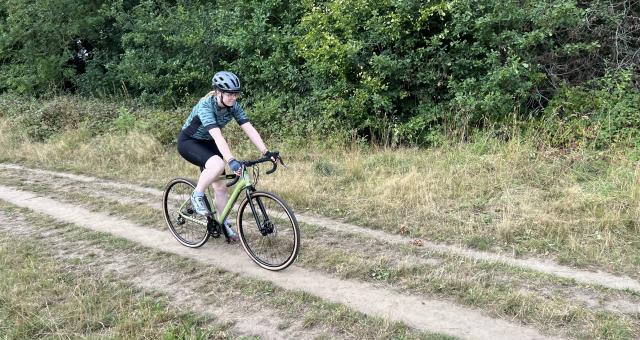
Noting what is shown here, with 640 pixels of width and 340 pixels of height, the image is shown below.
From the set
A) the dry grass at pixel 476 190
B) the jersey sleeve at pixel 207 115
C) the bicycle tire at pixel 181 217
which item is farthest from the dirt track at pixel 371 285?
the jersey sleeve at pixel 207 115

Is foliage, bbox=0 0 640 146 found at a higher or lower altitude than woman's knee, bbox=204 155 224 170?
higher

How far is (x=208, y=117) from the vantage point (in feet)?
16.6

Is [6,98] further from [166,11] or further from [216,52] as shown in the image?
[216,52]

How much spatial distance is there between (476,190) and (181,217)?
3.96 meters

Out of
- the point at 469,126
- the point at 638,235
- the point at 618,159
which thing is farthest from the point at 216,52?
the point at 638,235

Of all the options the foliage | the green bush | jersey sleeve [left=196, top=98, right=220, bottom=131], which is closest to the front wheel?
jersey sleeve [left=196, top=98, right=220, bottom=131]

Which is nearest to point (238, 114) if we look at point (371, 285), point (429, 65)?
point (371, 285)

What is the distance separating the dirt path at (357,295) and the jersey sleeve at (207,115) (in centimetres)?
143

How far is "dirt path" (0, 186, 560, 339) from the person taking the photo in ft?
12.6

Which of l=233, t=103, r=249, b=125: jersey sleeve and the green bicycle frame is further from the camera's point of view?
l=233, t=103, r=249, b=125: jersey sleeve

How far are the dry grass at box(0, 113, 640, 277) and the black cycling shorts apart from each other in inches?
75.6

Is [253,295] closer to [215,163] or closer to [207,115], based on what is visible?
[215,163]

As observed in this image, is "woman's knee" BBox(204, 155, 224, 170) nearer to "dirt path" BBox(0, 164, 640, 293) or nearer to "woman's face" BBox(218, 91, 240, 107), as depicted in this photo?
"woman's face" BBox(218, 91, 240, 107)

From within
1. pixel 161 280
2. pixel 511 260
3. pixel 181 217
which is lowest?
pixel 511 260
